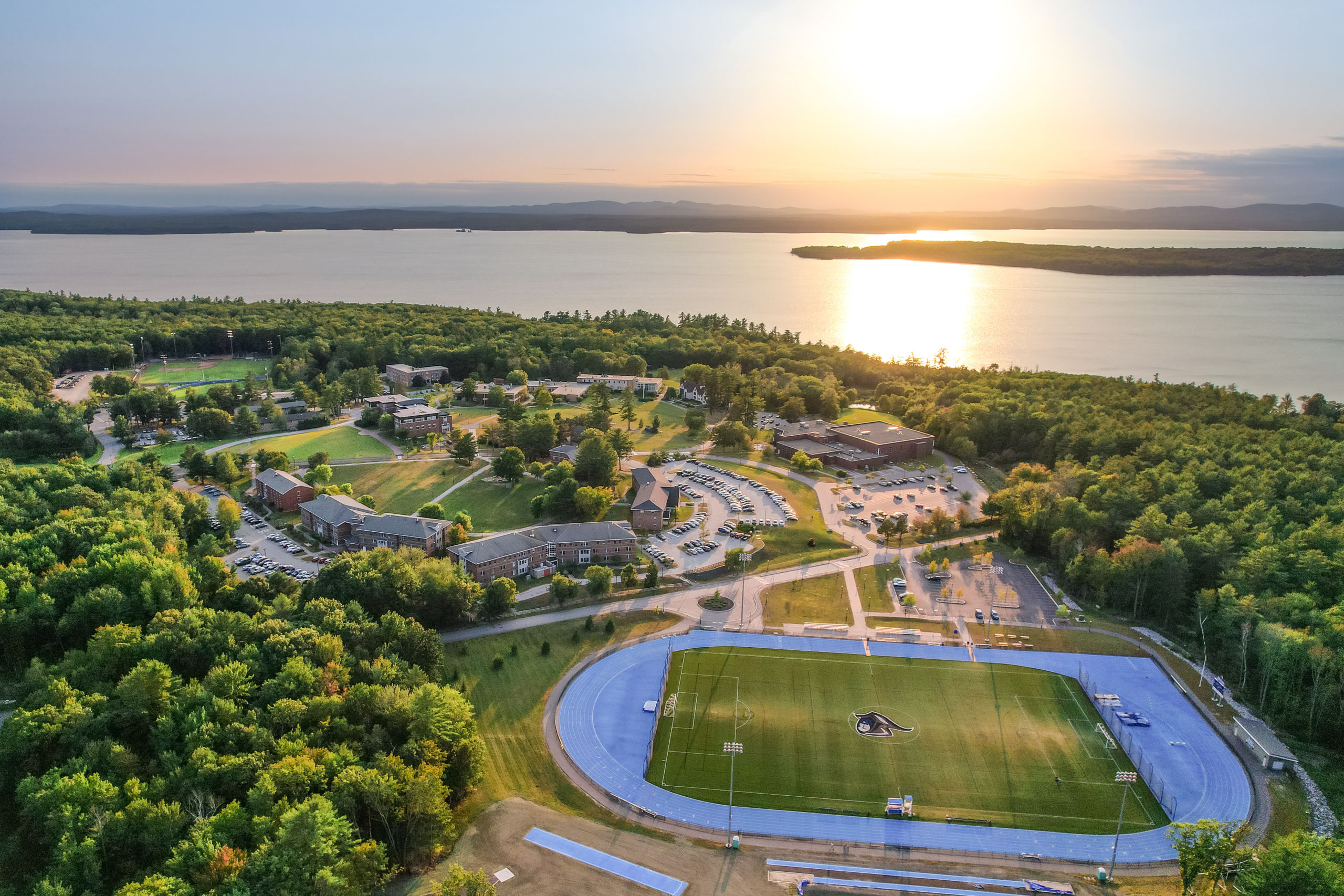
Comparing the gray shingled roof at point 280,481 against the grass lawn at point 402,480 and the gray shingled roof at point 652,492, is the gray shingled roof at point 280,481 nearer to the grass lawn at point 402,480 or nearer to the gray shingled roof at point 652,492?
the grass lawn at point 402,480

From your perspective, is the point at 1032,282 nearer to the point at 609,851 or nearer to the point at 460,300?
the point at 460,300

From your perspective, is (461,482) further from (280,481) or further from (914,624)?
(914,624)

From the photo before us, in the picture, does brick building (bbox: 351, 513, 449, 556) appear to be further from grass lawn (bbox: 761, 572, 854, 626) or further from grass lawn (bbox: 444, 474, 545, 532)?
grass lawn (bbox: 761, 572, 854, 626)

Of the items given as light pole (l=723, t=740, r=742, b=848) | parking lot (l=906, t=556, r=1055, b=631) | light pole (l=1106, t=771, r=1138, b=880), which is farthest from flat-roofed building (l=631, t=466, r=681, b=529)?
light pole (l=1106, t=771, r=1138, b=880)

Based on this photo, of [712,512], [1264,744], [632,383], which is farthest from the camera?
[632,383]

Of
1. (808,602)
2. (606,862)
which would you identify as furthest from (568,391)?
(606,862)

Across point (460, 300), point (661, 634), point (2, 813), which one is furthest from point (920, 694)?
point (460, 300)
